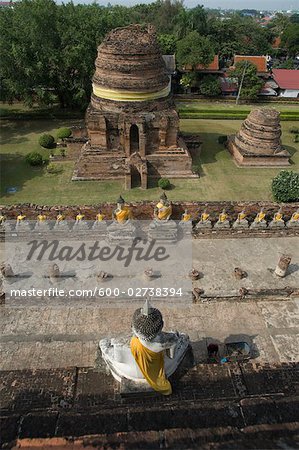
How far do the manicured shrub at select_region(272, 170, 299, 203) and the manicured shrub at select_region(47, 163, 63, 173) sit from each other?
1548cm

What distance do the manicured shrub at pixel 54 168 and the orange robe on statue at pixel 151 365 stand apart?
19493mm

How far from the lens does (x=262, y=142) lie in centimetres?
2589

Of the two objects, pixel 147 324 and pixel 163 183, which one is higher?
pixel 147 324

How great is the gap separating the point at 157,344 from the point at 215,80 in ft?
135

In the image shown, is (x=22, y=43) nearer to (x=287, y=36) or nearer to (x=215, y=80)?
(x=215, y=80)

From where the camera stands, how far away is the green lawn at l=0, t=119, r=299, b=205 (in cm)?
2191

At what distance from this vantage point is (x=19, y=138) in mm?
30125

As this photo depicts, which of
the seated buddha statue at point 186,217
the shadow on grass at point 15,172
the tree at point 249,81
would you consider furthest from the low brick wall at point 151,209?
the tree at point 249,81

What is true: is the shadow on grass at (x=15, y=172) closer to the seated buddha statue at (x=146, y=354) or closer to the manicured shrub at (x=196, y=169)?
the manicured shrub at (x=196, y=169)

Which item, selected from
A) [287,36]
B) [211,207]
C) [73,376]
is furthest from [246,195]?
[287,36]

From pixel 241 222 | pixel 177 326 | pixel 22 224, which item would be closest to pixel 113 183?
pixel 22 224

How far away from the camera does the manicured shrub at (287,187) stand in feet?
66.1

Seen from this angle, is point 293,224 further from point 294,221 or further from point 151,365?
point 151,365

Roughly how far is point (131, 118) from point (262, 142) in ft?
35.4
